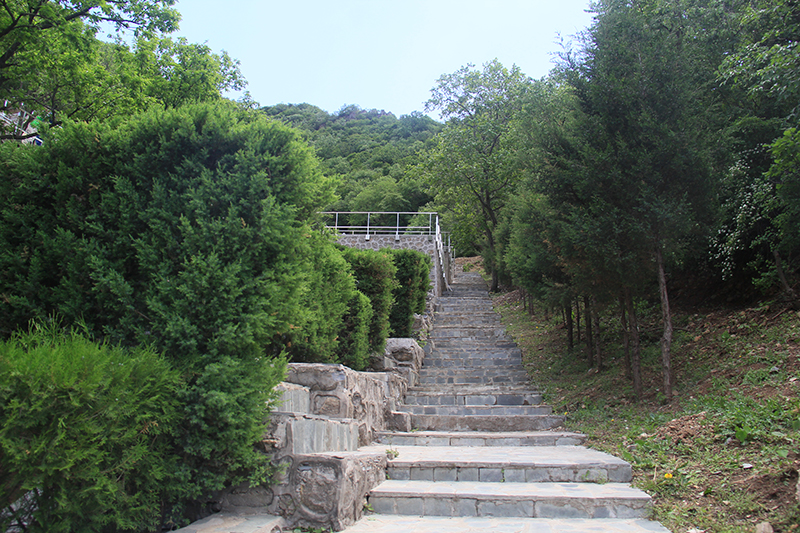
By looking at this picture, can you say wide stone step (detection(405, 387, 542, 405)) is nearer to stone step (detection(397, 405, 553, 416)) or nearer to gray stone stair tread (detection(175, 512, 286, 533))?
stone step (detection(397, 405, 553, 416))

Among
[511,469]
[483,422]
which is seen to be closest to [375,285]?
[483,422]

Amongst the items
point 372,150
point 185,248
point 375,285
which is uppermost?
point 372,150

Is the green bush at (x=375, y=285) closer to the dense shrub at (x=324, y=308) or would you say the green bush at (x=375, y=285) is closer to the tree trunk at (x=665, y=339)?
the dense shrub at (x=324, y=308)

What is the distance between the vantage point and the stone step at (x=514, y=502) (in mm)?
3514

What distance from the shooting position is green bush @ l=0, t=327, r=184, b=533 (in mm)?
1919

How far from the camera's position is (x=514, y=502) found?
3.60 m

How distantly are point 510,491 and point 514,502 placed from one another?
190 mm

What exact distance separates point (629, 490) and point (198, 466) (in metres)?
3.20

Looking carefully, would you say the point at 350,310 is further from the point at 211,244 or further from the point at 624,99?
the point at 624,99

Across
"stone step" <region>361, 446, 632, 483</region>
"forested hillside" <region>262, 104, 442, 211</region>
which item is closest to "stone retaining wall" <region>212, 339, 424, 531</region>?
"stone step" <region>361, 446, 632, 483</region>

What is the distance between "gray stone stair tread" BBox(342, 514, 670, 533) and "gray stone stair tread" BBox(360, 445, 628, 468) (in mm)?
810

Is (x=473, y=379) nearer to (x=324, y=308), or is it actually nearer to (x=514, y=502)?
(x=324, y=308)

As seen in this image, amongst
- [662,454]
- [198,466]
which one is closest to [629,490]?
[662,454]

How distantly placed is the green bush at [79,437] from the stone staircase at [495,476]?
4.77 feet
